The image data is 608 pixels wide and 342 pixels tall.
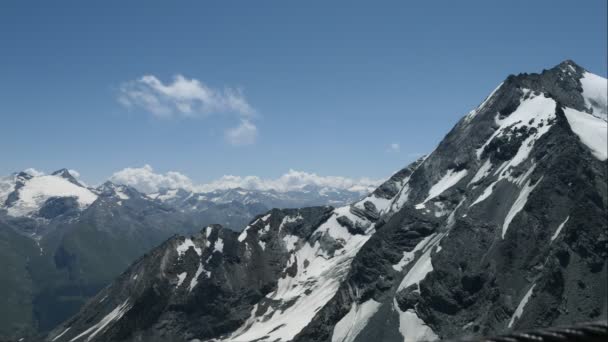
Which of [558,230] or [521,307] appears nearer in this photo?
[521,307]

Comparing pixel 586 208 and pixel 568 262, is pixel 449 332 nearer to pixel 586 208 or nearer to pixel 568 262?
pixel 568 262

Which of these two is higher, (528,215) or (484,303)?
(528,215)

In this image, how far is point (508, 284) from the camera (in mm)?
184250

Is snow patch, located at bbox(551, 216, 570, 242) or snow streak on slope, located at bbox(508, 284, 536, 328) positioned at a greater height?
snow patch, located at bbox(551, 216, 570, 242)

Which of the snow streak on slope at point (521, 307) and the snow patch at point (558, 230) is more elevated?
the snow patch at point (558, 230)

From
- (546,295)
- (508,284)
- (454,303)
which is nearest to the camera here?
(546,295)

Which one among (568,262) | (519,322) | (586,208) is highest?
(586,208)

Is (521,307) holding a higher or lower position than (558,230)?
lower

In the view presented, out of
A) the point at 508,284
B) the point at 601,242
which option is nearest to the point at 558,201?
the point at 601,242

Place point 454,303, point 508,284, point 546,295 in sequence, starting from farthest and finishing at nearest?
point 454,303 → point 508,284 → point 546,295

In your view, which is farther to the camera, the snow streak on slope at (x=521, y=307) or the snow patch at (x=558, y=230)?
the snow patch at (x=558, y=230)

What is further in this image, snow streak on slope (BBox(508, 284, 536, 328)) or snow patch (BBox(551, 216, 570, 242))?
snow patch (BBox(551, 216, 570, 242))

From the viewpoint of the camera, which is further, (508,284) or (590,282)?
(508,284)

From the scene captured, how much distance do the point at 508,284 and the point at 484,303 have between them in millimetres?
11090
